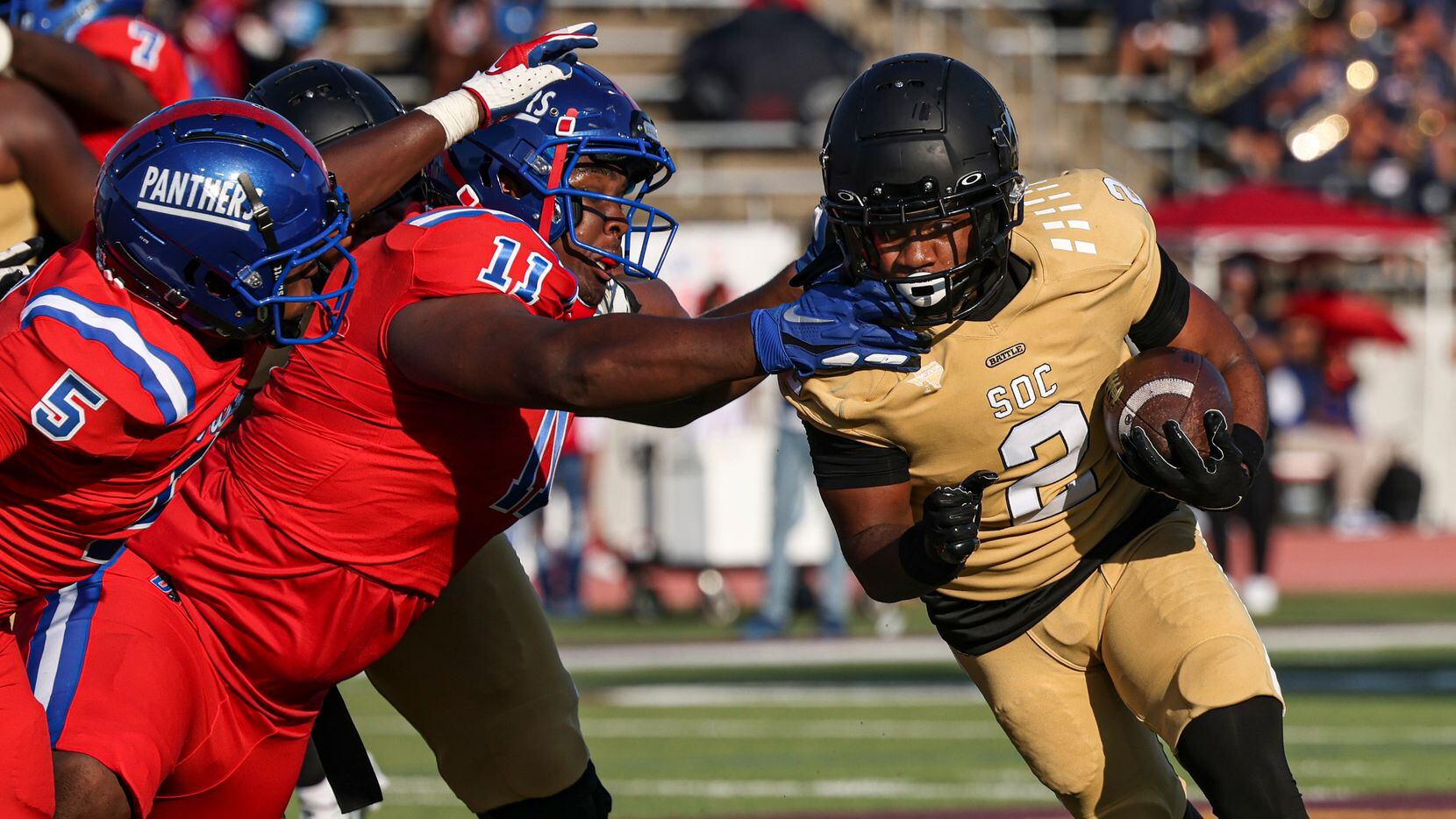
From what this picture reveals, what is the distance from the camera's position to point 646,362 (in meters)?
3.41

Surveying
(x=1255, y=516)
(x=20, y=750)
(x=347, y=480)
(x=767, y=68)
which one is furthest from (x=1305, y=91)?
(x=20, y=750)

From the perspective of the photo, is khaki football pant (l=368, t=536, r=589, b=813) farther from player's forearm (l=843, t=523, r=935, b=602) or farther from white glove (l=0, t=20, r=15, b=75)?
white glove (l=0, t=20, r=15, b=75)

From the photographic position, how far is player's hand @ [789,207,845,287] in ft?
13.5

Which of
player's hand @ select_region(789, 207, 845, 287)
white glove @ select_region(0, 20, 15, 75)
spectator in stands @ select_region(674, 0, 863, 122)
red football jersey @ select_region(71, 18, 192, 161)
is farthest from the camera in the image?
spectator in stands @ select_region(674, 0, 863, 122)

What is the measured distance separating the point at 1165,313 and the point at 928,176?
69 centimetres

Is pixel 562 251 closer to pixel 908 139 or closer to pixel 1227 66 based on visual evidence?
pixel 908 139

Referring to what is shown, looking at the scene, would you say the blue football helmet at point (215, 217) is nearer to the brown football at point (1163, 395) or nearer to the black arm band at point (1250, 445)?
the brown football at point (1163, 395)

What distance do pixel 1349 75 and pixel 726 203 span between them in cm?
603

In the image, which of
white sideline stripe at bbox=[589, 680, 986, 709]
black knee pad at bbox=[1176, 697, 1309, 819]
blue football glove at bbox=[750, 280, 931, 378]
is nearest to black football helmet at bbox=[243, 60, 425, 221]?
blue football glove at bbox=[750, 280, 931, 378]

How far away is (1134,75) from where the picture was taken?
18484 mm

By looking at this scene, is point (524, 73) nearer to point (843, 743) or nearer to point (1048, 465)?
point (1048, 465)

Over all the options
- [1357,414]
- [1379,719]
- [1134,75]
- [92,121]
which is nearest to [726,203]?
[1134,75]

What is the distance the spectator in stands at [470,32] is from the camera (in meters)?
15.2

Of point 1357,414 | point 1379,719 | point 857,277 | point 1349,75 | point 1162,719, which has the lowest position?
point 1357,414
